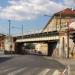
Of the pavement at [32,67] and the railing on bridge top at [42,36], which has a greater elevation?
the railing on bridge top at [42,36]

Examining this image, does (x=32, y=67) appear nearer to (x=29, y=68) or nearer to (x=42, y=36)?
(x=29, y=68)

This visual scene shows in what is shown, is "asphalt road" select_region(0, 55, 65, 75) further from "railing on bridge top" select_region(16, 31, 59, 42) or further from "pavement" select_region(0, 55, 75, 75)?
"railing on bridge top" select_region(16, 31, 59, 42)

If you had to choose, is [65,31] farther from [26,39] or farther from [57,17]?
[57,17]

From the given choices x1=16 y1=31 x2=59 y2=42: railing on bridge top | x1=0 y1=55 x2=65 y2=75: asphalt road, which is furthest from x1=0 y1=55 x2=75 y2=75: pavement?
x1=16 y1=31 x2=59 y2=42: railing on bridge top

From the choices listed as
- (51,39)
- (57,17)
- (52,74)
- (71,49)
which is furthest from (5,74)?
(57,17)

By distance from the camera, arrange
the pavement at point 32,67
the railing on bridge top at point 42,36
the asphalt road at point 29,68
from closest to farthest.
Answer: the asphalt road at point 29,68 < the pavement at point 32,67 < the railing on bridge top at point 42,36

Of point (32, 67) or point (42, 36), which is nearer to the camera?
point (32, 67)

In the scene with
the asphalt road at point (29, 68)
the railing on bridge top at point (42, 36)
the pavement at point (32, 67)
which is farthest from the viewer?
the railing on bridge top at point (42, 36)

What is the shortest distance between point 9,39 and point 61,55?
171 feet

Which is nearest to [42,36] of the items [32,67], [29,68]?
[32,67]

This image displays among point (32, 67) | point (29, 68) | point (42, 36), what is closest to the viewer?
point (29, 68)

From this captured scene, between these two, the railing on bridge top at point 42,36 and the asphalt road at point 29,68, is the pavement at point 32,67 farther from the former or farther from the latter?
the railing on bridge top at point 42,36

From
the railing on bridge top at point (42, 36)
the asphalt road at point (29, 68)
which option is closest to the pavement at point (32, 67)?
the asphalt road at point (29, 68)

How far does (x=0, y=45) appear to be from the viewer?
14450 centimetres
